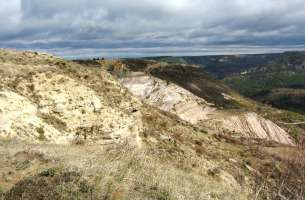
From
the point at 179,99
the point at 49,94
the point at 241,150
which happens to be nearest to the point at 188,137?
the point at 241,150

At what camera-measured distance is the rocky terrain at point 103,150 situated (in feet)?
49.6

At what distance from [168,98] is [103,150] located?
97.7 metres

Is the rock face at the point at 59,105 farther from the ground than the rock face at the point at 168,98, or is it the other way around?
the rock face at the point at 59,105

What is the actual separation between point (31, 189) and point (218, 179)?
96.8 ft

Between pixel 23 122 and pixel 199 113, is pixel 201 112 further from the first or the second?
pixel 23 122

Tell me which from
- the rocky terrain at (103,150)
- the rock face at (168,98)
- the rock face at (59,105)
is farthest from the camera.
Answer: the rock face at (168,98)

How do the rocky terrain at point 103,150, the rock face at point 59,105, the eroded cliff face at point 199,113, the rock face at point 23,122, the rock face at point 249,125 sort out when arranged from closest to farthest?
the rocky terrain at point 103,150, the rock face at point 23,122, the rock face at point 59,105, the rock face at point 249,125, the eroded cliff face at point 199,113

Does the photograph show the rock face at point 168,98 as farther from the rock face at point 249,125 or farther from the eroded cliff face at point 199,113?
the rock face at point 249,125

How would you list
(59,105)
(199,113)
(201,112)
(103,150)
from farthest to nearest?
(201,112)
(199,113)
(59,105)
(103,150)

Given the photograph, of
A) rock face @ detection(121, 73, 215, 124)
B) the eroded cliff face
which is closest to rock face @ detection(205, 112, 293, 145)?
the eroded cliff face

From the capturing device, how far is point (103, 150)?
25016mm

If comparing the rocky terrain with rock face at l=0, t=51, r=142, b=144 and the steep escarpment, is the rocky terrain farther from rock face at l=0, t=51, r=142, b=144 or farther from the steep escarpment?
the steep escarpment

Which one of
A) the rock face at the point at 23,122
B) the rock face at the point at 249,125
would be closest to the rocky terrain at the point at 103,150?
the rock face at the point at 23,122

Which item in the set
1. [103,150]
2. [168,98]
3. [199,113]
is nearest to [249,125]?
[199,113]
